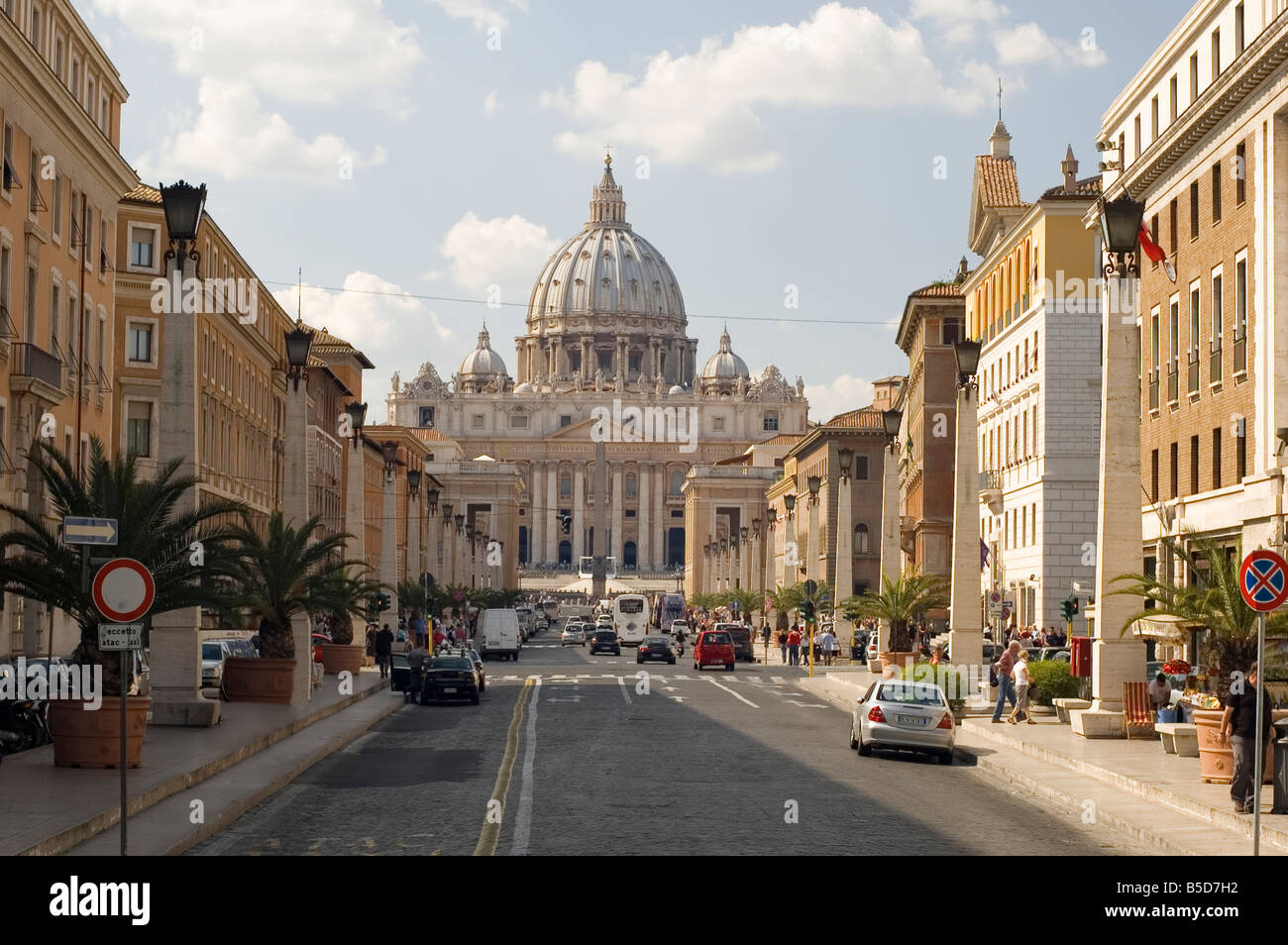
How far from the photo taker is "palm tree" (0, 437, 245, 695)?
2508cm

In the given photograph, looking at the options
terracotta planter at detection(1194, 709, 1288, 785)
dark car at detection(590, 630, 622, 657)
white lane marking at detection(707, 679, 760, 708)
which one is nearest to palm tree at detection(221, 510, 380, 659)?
white lane marking at detection(707, 679, 760, 708)

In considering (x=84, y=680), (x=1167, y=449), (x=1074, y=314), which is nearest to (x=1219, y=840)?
(x=84, y=680)

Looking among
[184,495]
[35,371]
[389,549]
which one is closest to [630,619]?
[389,549]

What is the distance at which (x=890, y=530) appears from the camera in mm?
55781

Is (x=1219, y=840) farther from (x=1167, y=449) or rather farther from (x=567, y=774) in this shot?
(x=1167, y=449)

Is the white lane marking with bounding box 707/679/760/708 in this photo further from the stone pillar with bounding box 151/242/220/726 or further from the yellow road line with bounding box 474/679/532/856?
the stone pillar with bounding box 151/242/220/726

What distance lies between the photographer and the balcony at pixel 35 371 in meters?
38.4

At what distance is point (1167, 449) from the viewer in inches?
1789

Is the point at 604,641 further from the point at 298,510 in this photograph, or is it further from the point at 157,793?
the point at 157,793

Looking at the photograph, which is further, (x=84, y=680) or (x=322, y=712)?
(x=322, y=712)

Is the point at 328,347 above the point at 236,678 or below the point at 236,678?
above

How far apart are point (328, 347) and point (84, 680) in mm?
81164

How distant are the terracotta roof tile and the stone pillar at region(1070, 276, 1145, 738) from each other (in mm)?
40377

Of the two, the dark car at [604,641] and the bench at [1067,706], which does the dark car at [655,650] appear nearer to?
the dark car at [604,641]
